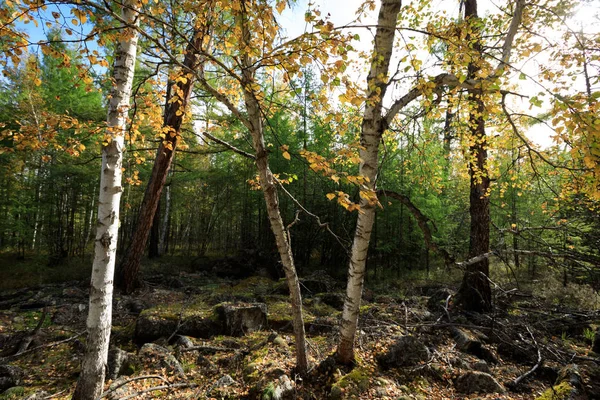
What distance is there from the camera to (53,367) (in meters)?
3.74

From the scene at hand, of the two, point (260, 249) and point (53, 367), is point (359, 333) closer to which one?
point (53, 367)

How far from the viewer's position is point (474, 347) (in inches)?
174

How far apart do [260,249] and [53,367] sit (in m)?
9.54

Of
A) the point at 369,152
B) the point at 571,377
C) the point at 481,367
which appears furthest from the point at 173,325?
the point at 571,377

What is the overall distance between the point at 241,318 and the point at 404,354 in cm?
260

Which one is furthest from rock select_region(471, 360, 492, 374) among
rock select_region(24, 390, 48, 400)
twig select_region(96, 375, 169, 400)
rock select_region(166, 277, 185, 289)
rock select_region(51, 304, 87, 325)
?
rock select_region(166, 277, 185, 289)

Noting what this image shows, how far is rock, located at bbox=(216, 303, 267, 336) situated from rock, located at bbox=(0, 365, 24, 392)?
2.46 metres

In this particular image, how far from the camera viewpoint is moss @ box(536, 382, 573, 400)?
2.88 metres

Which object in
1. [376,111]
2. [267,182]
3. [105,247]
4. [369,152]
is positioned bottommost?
[105,247]

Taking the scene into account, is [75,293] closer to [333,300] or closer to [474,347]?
[333,300]

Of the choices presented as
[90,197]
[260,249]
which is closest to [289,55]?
[260,249]

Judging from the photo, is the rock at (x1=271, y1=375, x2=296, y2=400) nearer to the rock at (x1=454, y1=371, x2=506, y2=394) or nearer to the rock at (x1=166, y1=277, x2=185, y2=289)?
the rock at (x1=454, y1=371, x2=506, y2=394)

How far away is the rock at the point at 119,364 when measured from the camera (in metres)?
3.44

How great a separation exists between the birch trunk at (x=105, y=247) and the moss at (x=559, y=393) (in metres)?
4.48
